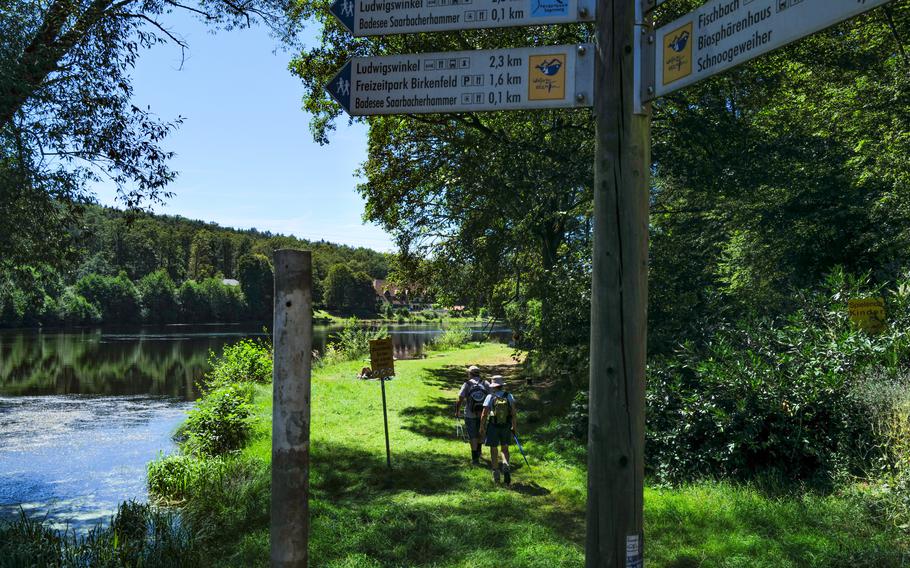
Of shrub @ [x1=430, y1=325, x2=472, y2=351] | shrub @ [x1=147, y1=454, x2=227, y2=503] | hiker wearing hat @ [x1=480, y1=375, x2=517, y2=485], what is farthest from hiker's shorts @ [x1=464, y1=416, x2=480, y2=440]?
shrub @ [x1=430, y1=325, x2=472, y2=351]

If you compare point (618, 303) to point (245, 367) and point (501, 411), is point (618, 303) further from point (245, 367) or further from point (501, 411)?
point (245, 367)

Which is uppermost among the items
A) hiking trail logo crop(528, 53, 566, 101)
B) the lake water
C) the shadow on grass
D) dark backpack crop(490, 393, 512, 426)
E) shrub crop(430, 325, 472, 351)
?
hiking trail logo crop(528, 53, 566, 101)

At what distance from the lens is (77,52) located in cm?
895

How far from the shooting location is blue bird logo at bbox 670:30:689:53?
287cm

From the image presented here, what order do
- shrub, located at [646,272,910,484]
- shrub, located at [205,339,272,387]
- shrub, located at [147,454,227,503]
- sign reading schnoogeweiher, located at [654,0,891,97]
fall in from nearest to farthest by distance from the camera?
sign reading schnoogeweiher, located at [654,0,891,97] < shrub, located at [646,272,910,484] < shrub, located at [147,454,227,503] < shrub, located at [205,339,272,387]

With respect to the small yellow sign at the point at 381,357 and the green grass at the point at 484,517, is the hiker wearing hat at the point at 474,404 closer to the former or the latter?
the green grass at the point at 484,517

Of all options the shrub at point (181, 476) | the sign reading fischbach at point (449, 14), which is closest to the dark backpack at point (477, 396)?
the shrub at point (181, 476)

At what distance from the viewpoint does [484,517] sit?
7.59 m

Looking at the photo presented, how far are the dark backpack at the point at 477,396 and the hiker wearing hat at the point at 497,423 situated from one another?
0.58 metres

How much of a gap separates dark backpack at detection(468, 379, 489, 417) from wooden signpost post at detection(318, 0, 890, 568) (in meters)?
8.05

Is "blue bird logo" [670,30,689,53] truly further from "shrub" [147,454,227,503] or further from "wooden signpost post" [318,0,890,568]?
"shrub" [147,454,227,503]

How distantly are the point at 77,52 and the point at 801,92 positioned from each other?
14.4m

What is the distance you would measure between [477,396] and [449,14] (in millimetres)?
8368

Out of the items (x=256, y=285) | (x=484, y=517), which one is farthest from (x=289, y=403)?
(x=256, y=285)
